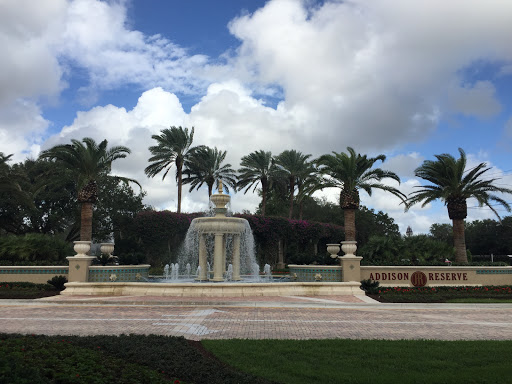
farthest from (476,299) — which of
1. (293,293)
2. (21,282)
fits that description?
(21,282)

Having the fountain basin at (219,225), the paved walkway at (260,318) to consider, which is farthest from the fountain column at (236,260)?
the paved walkway at (260,318)

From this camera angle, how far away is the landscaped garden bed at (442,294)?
51.7ft

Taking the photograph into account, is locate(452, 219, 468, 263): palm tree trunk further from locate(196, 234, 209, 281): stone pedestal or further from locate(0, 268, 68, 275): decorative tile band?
locate(0, 268, 68, 275): decorative tile band

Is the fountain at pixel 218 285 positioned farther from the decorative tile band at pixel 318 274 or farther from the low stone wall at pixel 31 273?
the low stone wall at pixel 31 273

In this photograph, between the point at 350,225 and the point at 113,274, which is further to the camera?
the point at 350,225

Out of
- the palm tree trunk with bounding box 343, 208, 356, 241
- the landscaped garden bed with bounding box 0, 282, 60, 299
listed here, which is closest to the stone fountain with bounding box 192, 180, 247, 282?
the landscaped garden bed with bounding box 0, 282, 60, 299

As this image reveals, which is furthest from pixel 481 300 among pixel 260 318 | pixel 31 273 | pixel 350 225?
pixel 31 273

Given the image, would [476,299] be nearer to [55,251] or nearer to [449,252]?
[449,252]

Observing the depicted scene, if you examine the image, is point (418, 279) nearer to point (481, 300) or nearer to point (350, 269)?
point (350, 269)

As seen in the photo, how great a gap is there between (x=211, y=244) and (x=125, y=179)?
26.5 ft

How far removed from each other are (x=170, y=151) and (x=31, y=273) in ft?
77.8

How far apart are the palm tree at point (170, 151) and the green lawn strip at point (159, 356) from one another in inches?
1347

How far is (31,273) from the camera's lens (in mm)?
19906

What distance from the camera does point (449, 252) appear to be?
24.9 meters
